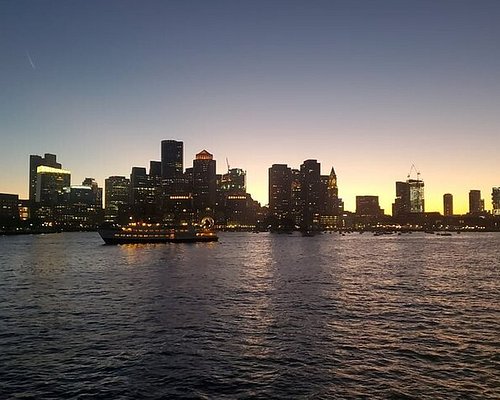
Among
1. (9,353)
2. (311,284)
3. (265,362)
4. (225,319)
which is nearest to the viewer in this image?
(265,362)

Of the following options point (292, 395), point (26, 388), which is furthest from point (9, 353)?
point (292, 395)

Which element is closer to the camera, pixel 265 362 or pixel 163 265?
pixel 265 362

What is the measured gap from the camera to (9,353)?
34.2 metres

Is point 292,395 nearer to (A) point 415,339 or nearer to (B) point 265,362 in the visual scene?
(B) point 265,362

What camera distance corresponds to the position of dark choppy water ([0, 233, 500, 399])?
27.6 metres

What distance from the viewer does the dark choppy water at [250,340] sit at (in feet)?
90.4

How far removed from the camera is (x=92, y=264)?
11062 centimetres

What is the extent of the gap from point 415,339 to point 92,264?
89.2 m

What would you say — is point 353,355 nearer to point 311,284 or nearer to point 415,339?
point 415,339

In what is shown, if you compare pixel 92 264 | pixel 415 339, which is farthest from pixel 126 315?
pixel 92 264

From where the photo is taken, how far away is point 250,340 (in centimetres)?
3800

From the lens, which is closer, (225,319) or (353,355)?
(353,355)

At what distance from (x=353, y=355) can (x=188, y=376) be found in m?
12.5

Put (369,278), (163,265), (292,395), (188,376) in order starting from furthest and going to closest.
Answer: (163,265), (369,278), (188,376), (292,395)
